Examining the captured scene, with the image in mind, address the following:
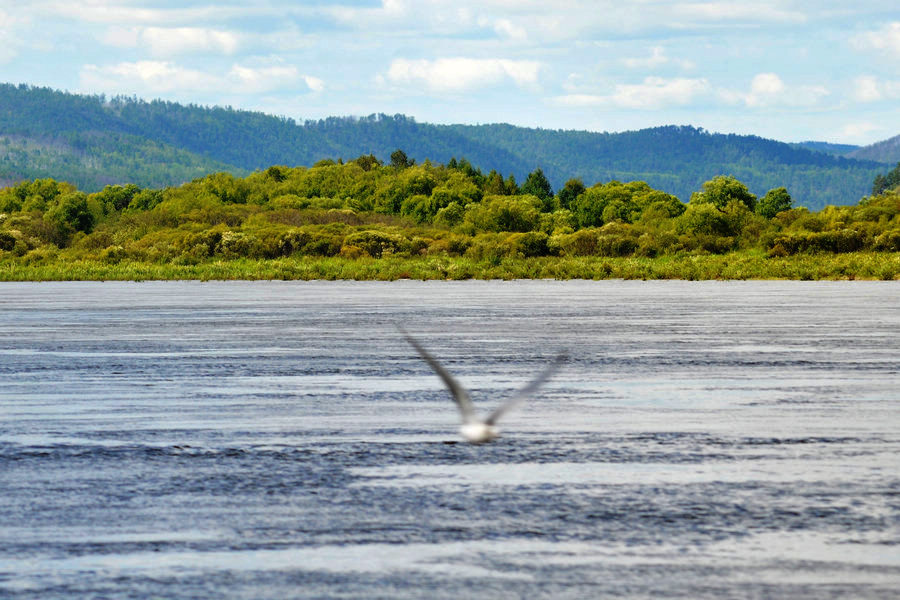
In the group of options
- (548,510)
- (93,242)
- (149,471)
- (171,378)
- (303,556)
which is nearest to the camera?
(303,556)

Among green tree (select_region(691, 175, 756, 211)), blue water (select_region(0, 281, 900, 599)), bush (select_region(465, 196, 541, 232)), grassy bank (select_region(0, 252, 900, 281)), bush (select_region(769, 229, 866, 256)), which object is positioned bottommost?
grassy bank (select_region(0, 252, 900, 281))

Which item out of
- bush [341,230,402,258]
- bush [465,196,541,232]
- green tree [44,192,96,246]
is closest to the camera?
bush [341,230,402,258]

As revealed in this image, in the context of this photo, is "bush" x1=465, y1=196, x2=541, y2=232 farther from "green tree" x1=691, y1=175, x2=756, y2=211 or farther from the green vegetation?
"green tree" x1=691, y1=175, x2=756, y2=211

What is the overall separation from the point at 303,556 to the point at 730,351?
74.5 ft

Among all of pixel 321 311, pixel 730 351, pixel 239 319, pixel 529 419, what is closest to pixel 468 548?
pixel 529 419

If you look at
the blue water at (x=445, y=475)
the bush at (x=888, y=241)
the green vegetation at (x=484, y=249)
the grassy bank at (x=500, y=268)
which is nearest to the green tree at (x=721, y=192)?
the green vegetation at (x=484, y=249)

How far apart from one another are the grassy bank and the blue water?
6764cm

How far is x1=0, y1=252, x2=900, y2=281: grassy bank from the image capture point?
3925 inches

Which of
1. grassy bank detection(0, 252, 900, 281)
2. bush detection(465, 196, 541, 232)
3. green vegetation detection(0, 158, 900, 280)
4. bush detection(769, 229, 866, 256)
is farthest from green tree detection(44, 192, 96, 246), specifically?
bush detection(769, 229, 866, 256)

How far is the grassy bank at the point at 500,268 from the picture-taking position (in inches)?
3925

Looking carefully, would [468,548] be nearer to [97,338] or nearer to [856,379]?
[856,379]

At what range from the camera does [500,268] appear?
357 feet

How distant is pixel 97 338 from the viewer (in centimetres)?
3862

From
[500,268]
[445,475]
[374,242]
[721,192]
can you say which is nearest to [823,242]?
[500,268]
